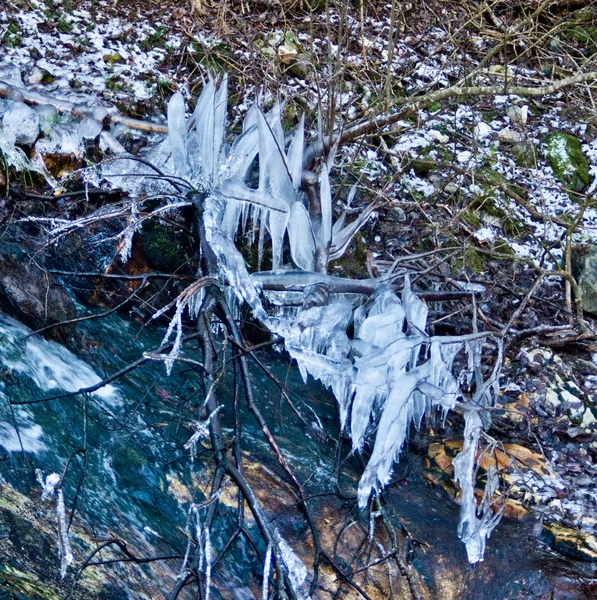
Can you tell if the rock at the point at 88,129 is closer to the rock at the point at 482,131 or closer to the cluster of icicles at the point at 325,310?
the cluster of icicles at the point at 325,310

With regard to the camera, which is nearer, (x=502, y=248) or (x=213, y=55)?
(x=502, y=248)

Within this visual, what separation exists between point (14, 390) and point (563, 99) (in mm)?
5322

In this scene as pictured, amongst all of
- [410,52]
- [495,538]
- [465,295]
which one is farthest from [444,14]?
[495,538]

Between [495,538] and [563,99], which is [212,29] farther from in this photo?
[495,538]

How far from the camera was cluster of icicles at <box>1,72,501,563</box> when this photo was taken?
3.43m

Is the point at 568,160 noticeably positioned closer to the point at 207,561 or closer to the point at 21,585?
the point at 207,561

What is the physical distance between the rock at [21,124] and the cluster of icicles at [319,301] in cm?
50

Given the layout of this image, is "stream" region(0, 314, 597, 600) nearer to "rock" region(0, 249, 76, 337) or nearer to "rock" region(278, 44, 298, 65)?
"rock" region(0, 249, 76, 337)

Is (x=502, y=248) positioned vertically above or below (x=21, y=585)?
above

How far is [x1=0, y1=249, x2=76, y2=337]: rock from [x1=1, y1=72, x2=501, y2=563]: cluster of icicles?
42cm

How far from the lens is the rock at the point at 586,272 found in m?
5.02

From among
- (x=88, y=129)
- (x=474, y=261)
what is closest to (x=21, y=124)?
(x=88, y=129)

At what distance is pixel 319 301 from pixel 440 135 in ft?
9.06

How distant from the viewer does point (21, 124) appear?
4.25m
